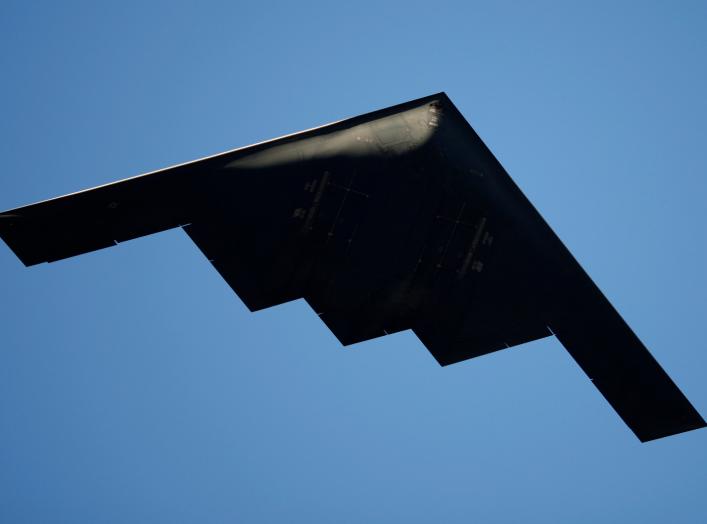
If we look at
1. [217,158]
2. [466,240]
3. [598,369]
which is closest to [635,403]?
[598,369]

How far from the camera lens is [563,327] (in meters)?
23.1

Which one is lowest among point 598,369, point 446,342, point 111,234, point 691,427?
point 691,427

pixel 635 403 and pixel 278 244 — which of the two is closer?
pixel 278 244

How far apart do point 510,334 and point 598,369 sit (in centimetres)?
230

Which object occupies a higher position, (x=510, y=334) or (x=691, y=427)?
(x=510, y=334)

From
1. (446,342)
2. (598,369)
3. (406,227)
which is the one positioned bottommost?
(598,369)

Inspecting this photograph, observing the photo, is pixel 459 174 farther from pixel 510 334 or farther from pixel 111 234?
pixel 111 234

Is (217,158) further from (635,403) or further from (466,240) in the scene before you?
(635,403)

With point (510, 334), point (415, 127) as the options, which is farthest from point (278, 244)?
point (510, 334)

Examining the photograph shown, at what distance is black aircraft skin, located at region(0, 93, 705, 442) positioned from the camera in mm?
21141

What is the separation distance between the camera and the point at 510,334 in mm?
23156

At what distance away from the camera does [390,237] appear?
22031 millimetres

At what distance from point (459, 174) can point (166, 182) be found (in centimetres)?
627

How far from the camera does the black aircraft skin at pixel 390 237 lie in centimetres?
2114
